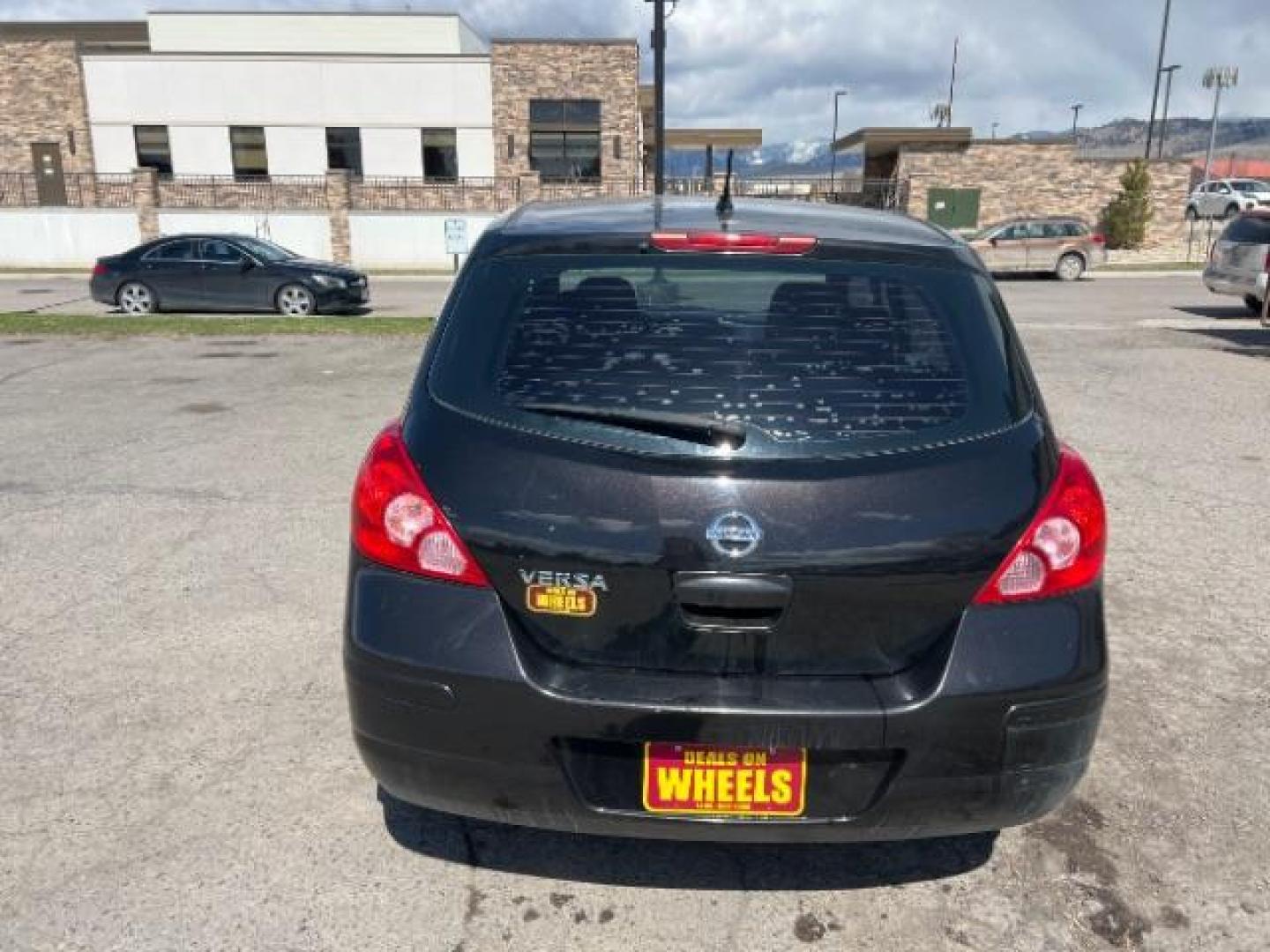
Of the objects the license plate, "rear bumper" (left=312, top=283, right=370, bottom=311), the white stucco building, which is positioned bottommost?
"rear bumper" (left=312, top=283, right=370, bottom=311)

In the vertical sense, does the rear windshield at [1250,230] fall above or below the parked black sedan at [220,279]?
above

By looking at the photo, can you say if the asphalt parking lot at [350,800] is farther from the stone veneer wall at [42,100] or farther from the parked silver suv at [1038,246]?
the stone veneer wall at [42,100]

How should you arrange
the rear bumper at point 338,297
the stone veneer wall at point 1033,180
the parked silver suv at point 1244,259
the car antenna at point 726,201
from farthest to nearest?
the stone veneer wall at point 1033,180 → the rear bumper at point 338,297 → the parked silver suv at point 1244,259 → the car antenna at point 726,201

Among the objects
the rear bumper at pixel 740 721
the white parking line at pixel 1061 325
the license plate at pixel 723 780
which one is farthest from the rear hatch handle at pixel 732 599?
the white parking line at pixel 1061 325

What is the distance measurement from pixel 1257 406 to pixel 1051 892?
7934mm

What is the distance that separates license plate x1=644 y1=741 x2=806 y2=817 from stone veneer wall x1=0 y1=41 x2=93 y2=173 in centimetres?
4122

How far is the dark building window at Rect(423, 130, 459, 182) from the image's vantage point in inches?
1359

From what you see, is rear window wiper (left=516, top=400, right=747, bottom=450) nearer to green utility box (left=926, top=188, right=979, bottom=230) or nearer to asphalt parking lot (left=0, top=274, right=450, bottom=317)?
asphalt parking lot (left=0, top=274, right=450, bottom=317)

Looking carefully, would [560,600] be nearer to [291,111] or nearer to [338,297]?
[338,297]

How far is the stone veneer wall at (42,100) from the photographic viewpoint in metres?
35.8

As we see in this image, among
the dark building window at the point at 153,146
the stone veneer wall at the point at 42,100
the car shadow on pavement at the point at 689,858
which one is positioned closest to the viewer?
the car shadow on pavement at the point at 689,858

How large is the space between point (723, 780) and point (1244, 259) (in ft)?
54.0

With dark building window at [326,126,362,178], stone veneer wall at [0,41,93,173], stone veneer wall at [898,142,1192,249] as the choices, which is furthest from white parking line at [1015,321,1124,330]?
stone veneer wall at [0,41,93,173]

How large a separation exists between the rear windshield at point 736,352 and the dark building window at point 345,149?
114ft
